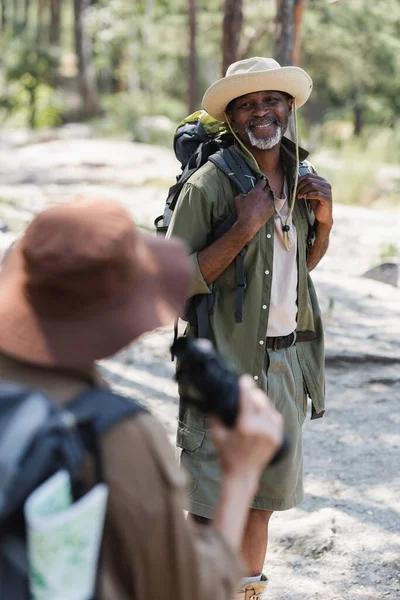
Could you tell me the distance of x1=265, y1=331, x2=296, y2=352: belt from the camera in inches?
141

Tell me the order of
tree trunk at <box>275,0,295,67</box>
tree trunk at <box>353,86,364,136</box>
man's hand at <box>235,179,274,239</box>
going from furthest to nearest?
tree trunk at <box>353,86,364,136</box> < tree trunk at <box>275,0,295,67</box> < man's hand at <box>235,179,274,239</box>

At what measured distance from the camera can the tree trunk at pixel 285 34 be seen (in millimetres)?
9570

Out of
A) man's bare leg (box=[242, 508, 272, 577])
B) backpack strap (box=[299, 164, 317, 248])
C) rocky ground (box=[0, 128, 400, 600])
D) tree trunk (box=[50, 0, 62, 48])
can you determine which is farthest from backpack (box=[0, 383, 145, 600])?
tree trunk (box=[50, 0, 62, 48])

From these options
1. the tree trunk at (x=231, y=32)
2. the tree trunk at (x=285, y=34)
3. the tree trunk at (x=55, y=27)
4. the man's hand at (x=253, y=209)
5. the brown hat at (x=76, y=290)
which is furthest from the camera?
the tree trunk at (x=55, y=27)

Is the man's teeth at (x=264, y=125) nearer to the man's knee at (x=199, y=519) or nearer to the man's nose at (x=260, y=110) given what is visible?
the man's nose at (x=260, y=110)

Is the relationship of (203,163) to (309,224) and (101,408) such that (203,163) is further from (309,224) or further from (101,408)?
(101,408)

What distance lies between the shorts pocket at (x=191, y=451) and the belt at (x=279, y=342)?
423 millimetres

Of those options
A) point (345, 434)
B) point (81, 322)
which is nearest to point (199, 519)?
point (81, 322)

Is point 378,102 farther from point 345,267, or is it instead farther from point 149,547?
point 149,547

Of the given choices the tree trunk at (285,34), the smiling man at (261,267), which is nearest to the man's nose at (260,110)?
the smiling man at (261,267)

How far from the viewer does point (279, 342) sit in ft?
11.8

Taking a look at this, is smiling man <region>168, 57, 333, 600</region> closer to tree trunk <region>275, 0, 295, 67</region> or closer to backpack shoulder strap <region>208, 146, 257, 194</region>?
backpack shoulder strap <region>208, 146, 257, 194</region>

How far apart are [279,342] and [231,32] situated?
779 cm

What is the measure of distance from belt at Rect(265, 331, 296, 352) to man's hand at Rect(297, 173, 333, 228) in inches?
19.1
